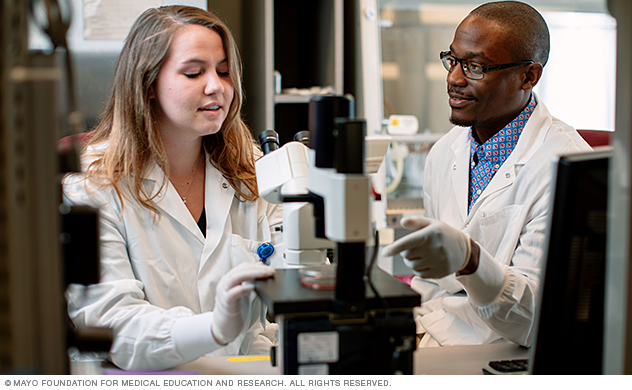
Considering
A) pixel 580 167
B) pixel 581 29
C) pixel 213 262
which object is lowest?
pixel 213 262

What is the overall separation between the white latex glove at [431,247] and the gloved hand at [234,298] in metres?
0.25

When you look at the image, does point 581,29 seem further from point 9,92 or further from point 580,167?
point 9,92

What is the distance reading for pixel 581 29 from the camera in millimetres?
3293

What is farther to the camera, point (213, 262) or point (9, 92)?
point (213, 262)

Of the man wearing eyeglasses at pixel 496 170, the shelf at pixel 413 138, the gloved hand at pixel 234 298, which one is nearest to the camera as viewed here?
the gloved hand at pixel 234 298

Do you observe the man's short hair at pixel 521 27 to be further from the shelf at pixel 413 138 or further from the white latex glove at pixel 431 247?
the shelf at pixel 413 138

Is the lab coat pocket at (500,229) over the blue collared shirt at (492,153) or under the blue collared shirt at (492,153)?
under

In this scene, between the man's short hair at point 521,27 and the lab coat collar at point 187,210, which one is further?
the man's short hair at point 521,27

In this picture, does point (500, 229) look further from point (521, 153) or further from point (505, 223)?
point (521, 153)

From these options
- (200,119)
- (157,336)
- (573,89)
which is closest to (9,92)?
(157,336)

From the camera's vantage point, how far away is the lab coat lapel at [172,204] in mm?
1401

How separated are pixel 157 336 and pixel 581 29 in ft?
10.7

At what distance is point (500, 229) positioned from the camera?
154 cm

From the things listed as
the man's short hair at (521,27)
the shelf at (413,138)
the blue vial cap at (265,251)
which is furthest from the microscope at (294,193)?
the shelf at (413,138)
